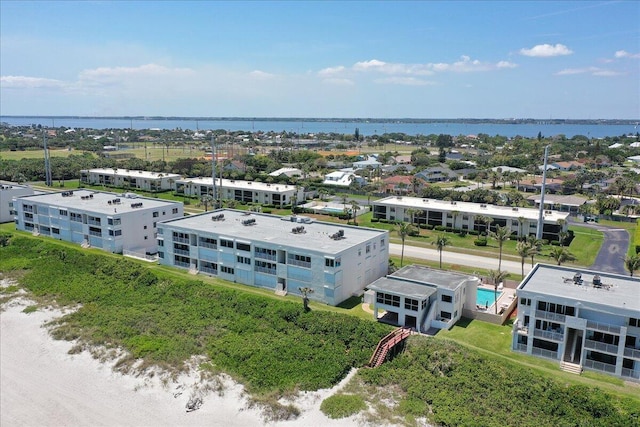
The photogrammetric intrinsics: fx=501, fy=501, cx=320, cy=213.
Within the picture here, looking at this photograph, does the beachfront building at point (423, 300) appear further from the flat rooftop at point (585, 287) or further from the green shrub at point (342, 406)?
the green shrub at point (342, 406)

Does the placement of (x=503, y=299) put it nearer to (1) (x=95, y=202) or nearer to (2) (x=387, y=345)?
(2) (x=387, y=345)

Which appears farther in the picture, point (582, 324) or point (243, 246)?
point (243, 246)

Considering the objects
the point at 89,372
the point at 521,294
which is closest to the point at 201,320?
the point at 89,372

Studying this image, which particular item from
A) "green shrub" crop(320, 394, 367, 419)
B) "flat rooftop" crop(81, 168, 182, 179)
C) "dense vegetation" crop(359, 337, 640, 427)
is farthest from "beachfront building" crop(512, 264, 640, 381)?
"flat rooftop" crop(81, 168, 182, 179)

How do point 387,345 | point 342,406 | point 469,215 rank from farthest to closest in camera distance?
1. point 469,215
2. point 387,345
3. point 342,406

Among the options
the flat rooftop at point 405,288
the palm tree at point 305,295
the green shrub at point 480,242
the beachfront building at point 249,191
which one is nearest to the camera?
the flat rooftop at point 405,288

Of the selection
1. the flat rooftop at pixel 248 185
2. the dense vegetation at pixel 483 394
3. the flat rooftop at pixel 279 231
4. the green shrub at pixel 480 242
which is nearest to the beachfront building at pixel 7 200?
the flat rooftop at pixel 248 185

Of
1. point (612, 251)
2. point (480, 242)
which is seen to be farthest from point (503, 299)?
point (612, 251)
